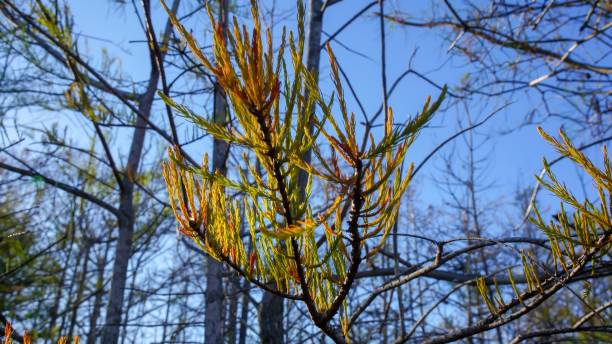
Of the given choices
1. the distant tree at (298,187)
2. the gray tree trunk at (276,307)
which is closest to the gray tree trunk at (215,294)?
the gray tree trunk at (276,307)

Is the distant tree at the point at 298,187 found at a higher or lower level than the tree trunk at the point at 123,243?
lower

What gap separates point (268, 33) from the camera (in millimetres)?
556

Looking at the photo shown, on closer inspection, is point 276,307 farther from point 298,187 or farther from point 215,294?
point 298,187

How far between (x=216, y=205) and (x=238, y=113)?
22cm

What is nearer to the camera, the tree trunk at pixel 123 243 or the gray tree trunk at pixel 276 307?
the gray tree trunk at pixel 276 307

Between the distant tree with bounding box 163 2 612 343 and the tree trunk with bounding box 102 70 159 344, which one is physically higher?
the tree trunk with bounding box 102 70 159 344

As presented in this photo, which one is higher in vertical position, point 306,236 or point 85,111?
point 85,111

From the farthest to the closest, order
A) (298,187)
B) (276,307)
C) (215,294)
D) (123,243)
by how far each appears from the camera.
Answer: (123,243) < (215,294) < (276,307) < (298,187)

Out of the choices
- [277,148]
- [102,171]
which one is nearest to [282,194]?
[277,148]

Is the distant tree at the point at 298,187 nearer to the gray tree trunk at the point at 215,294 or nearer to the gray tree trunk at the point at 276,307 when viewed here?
the gray tree trunk at the point at 276,307

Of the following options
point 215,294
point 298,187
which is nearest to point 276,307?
point 215,294

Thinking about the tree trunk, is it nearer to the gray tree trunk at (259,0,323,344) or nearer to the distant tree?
the gray tree trunk at (259,0,323,344)

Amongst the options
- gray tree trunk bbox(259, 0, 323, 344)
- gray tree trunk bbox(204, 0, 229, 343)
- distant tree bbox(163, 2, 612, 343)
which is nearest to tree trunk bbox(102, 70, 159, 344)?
gray tree trunk bbox(204, 0, 229, 343)

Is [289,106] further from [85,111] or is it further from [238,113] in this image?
[85,111]
